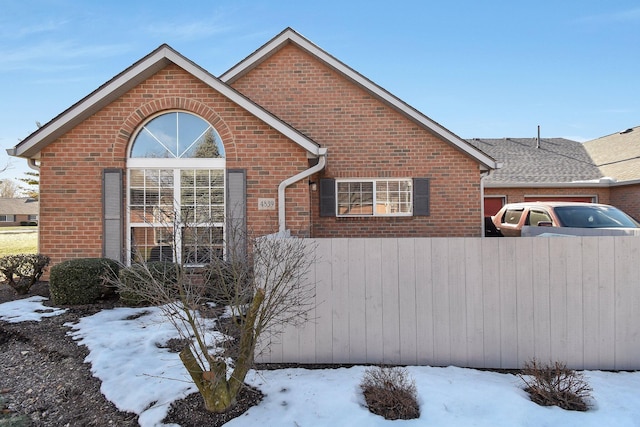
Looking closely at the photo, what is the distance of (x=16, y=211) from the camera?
70.6 meters

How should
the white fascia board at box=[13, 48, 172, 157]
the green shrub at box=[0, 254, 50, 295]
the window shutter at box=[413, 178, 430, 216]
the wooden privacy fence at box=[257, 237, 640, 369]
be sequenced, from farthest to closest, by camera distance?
the window shutter at box=[413, 178, 430, 216], the white fascia board at box=[13, 48, 172, 157], the green shrub at box=[0, 254, 50, 295], the wooden privacy fence at box=[257, 237, 640, 369]

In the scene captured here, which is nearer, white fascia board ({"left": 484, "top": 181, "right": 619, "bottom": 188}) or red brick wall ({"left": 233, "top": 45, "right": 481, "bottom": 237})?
red brick wall ({"left": 233, "top": 45, "right": 481, "bottom": 237})

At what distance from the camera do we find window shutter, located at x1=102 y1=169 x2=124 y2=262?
7145mm

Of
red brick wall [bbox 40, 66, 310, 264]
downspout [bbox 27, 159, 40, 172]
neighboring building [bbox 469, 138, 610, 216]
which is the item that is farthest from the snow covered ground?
neighboring building [bbox 469, 138, 610, 216]

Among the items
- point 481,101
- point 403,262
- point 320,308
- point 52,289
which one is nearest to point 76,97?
Answer: point 52,289

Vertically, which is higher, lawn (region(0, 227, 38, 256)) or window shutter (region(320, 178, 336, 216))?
window shutter (region(320, 178, 336, 216))

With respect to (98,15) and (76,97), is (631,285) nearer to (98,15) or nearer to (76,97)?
(76,97)

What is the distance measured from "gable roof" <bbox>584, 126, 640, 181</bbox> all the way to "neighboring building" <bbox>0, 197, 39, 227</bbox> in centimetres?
8795

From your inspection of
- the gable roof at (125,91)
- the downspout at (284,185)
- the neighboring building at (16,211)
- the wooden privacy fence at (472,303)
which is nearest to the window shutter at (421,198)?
the downspout at (284,185)

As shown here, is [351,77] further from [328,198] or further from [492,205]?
[492,205]

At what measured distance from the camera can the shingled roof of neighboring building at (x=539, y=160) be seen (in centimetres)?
1476

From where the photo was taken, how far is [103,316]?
5.39m

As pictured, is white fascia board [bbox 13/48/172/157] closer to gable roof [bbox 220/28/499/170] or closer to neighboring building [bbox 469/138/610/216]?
gable roof [bbox 220/28/499/170]

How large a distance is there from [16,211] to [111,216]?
280ft
